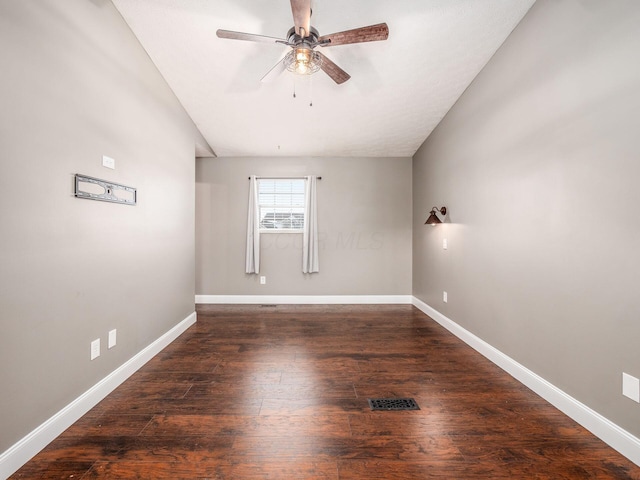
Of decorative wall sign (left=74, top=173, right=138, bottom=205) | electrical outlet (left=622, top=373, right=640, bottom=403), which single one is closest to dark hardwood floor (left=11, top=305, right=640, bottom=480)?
electrical outlet (left=622, top=373, right=640, bottom=403)

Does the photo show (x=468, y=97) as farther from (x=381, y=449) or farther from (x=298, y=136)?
(x=381, y=449)

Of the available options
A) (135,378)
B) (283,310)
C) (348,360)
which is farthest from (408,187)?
(135,378)

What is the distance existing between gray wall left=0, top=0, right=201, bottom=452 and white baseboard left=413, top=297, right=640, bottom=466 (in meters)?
3.00

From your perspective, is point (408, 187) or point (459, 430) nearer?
A: point (459, 430)

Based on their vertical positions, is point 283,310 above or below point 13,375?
below

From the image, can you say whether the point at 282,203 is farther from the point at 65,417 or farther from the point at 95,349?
the point at 65,417

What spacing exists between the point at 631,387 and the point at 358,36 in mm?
2557

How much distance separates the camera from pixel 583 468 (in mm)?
1361

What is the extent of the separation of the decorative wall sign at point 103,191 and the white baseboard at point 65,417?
127 cm

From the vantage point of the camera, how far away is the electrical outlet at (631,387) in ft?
4.60

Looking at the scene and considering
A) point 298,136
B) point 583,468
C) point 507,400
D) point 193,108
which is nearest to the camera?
point 583,468

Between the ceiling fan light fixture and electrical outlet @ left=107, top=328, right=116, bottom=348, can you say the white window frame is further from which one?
electrical outlet @ left=107, top=328, right=116, bottom=348

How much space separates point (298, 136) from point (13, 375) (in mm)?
3621

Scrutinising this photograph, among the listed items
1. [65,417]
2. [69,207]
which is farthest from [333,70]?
[65,417]
